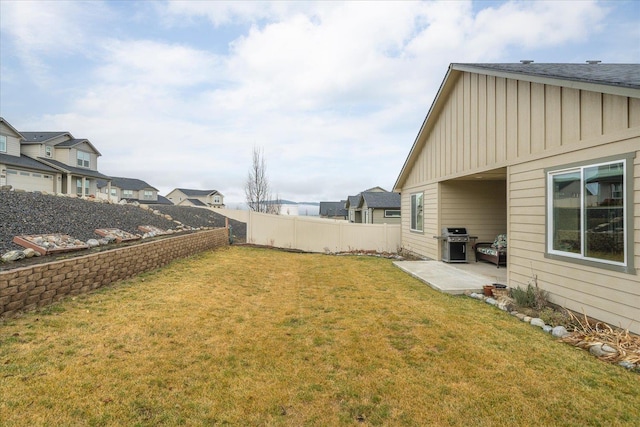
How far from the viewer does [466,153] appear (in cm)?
807

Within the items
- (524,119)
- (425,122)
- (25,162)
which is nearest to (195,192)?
(25,162)

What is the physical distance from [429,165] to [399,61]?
5223mm

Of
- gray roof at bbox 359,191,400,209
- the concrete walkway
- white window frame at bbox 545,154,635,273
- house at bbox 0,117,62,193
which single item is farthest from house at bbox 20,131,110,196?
white window frame at bbox 545,154,635,273

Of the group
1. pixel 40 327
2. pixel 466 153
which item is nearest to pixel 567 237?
pixel 466 153

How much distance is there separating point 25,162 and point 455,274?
27.3m

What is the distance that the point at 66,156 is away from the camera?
81.0ft

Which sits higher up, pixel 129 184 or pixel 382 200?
pixel 129 184

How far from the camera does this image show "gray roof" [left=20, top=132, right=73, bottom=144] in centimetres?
2325

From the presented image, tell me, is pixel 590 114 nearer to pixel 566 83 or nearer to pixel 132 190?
pixel 566 83

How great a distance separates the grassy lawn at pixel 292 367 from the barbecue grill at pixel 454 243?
12.8 ft

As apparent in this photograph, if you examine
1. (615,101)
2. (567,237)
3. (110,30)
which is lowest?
(567,237)

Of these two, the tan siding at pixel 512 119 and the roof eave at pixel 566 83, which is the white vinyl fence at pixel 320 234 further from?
the roof eave at pixel 566 83

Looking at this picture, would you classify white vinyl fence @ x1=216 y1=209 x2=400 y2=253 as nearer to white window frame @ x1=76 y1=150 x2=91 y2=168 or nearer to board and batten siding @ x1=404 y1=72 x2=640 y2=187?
board and batten siding @ x1=404 y1=72 x2=640 y2=187

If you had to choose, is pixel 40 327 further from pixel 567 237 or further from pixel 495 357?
pixel 567 237
